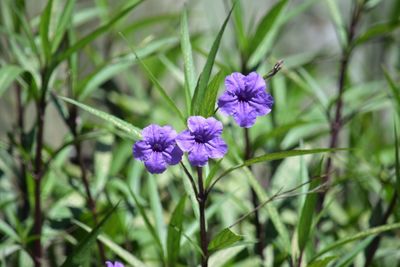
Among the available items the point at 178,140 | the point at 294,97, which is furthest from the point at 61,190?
the point at 178,140

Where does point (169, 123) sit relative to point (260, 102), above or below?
above

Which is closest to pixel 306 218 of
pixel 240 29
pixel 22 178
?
pixel 240 29

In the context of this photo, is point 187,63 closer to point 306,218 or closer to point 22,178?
point 306,218

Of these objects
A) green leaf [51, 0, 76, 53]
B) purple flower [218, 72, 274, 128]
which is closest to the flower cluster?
purple flower [218, 72, 274, 128]

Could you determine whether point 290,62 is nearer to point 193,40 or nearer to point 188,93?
point 193,40

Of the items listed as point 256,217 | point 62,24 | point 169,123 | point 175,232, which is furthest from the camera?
point 169,123

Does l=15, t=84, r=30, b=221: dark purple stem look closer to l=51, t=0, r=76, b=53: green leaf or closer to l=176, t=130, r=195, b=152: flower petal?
l=51, t=0, r=76, b=53: green leaf

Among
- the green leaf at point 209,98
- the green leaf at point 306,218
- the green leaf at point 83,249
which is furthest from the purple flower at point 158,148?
the green leaf at point 306,218

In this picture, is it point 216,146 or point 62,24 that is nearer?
point 216,146
